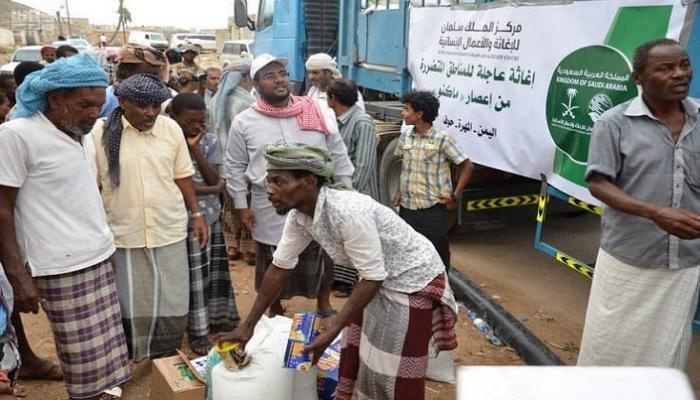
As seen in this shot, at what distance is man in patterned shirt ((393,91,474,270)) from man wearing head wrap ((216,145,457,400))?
1.66m

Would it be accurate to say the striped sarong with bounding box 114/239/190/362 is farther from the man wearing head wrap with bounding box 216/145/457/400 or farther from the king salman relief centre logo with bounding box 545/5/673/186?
the king salman relief centre logo with bounding box 545/5/673/186

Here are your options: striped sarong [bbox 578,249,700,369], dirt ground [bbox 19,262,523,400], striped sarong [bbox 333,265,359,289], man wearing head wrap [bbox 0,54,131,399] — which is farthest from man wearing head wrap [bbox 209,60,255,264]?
striped sarong [bbox 578,249,700,369]

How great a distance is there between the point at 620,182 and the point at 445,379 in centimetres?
142

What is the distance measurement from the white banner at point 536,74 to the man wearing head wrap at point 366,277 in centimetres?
168

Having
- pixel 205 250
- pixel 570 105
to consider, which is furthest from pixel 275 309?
pixel 570 105

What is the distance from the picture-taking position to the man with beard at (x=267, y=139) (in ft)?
10.9

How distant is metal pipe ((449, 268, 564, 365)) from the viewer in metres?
3.39

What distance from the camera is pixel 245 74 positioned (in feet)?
15.3

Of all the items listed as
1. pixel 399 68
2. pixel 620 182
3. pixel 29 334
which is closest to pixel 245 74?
pixel 399 68

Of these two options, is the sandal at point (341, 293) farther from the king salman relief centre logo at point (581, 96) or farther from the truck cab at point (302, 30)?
the truck cab at point (302, 30)

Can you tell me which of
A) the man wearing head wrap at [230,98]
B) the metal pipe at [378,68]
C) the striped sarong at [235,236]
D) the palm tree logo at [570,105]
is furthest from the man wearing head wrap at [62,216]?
the metal pipe at [378,68]

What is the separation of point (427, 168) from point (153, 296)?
6.05 ft

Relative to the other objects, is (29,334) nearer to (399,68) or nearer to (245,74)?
(245,74)

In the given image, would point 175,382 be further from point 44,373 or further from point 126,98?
point 126,98
